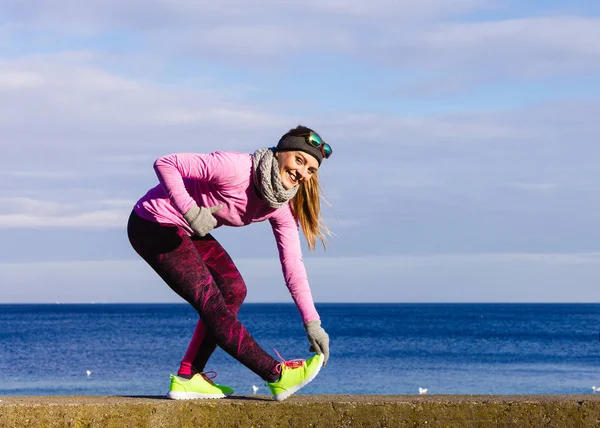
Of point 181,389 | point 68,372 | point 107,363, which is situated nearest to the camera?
point 181,389

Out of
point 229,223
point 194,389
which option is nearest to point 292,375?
point 194,389

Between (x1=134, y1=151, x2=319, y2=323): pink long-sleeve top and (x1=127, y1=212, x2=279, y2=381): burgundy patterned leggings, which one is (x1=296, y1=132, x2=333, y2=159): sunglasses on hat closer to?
(x1=134, y1=151, x2=319, y2=323): pink long-sleeve top

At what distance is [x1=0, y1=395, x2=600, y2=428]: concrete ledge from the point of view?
4.48 m

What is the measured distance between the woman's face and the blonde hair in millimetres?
117

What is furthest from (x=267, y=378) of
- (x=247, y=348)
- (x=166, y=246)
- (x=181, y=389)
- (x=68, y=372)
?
(x=68, y=372)

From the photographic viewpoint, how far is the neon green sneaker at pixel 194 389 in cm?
486

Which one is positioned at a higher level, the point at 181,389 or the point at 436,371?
the point at 181,389

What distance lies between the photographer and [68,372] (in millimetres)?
35062

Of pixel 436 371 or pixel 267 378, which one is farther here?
pixel 436 371

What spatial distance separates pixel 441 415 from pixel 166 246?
5.82 feet

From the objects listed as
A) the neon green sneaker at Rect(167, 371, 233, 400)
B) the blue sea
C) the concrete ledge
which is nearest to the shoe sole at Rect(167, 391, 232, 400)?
the neon green sneaker at Rect(167, 371, 233, 400)

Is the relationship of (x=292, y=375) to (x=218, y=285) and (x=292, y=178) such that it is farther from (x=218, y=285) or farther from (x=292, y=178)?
A: (x=292, y=178)

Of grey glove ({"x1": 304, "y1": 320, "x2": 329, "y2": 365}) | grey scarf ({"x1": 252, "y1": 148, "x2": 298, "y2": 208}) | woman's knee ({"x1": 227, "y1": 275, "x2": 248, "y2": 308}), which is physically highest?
grey scarf ({"x1": 252, "y1": 148, "x2": 298, "y2": 208})

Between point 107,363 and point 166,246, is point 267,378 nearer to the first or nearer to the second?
point 166,246
